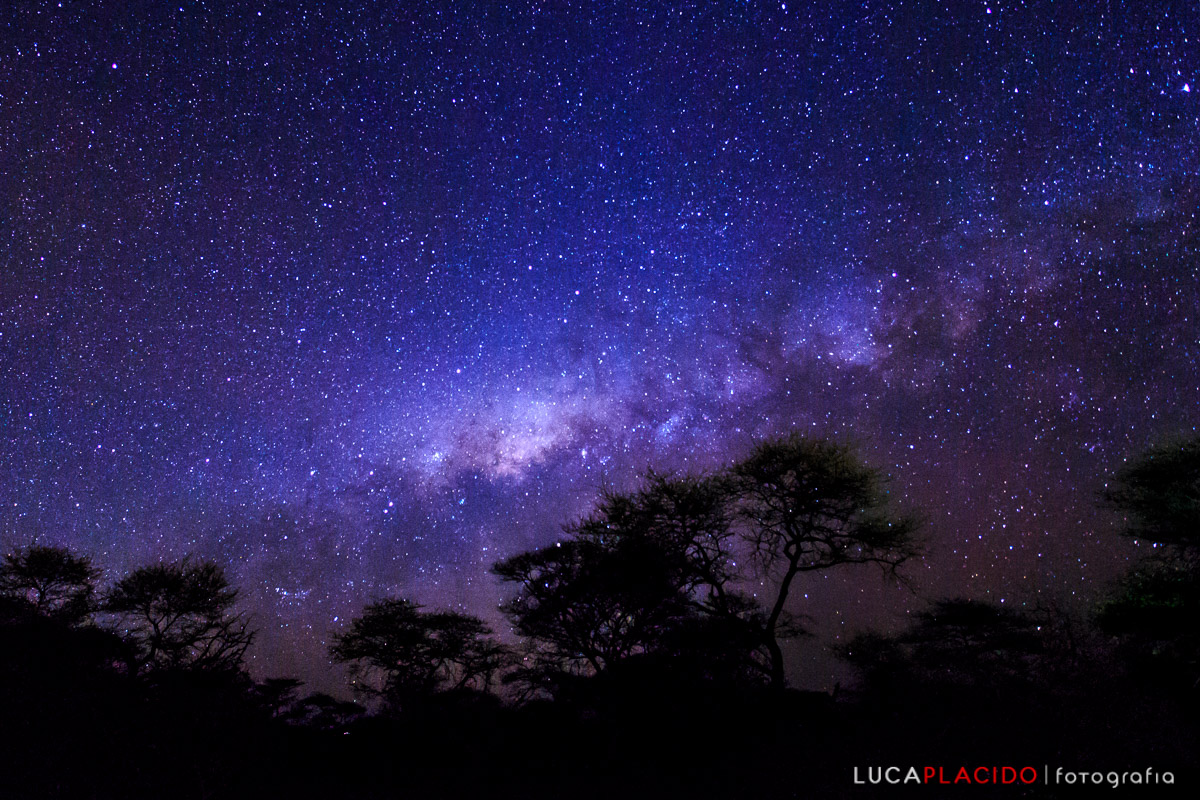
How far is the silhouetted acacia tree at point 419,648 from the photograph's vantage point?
26.7m

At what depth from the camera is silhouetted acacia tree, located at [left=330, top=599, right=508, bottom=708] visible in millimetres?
26688

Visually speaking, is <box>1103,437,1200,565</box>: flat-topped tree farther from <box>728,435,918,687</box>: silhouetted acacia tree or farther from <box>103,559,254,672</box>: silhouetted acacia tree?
<box>103,559,254,672</box>: silhouetted acacia tree

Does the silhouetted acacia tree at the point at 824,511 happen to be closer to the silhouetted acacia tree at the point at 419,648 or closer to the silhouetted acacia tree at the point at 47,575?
the silhouetted acacia tree at the point at 419,648

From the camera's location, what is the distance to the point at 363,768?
639 inches

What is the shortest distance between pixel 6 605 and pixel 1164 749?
106 feet

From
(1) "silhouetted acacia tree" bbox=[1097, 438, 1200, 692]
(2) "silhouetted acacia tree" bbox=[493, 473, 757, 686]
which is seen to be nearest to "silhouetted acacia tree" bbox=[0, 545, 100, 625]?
(2) "silhouetted acacia tree" bbox=[493, 473, 757, 686]

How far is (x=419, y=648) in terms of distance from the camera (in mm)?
27750

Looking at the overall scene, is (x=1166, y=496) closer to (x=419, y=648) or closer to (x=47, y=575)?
(x=419, y=648)

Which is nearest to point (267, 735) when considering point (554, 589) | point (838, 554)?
point (554, 589)

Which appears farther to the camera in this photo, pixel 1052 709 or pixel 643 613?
pixel 643 613

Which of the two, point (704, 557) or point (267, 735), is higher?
point (704, 557)

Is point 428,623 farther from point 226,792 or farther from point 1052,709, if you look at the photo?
point 1052,709

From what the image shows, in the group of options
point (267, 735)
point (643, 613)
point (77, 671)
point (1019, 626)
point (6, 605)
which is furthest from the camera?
point (1019, 626)

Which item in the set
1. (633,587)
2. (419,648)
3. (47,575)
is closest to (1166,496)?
(633,587)
